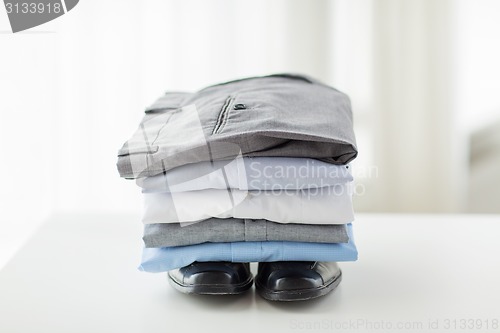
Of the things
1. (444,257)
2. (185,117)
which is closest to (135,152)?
(185,117)

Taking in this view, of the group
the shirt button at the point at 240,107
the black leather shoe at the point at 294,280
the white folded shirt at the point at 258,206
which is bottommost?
the black leather shoe at the point at 294,280

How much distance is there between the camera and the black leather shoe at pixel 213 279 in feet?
2.86

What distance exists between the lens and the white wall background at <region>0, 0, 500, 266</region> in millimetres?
1729

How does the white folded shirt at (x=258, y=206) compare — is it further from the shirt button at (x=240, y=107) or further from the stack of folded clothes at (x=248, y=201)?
the shirt button at (x=240, y=107)

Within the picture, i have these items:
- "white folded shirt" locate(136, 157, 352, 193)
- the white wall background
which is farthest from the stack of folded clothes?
the white wall background

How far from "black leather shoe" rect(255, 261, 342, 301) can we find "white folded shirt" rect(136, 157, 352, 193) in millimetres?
93

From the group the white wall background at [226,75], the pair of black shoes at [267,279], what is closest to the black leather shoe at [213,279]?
the pair of black shoes at [267,279]

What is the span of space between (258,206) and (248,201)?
0.04 ft

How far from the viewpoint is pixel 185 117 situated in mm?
965

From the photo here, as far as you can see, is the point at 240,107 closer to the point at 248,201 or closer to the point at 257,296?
the point at 248,201

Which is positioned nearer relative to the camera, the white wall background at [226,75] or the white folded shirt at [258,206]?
the white folded shirt at [258,206]

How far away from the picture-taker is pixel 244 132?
0.84 metres

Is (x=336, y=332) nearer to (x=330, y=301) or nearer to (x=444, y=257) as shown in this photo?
(x=330, y=301)

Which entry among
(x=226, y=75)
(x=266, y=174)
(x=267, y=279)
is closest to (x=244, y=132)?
(x=266, y=174)
